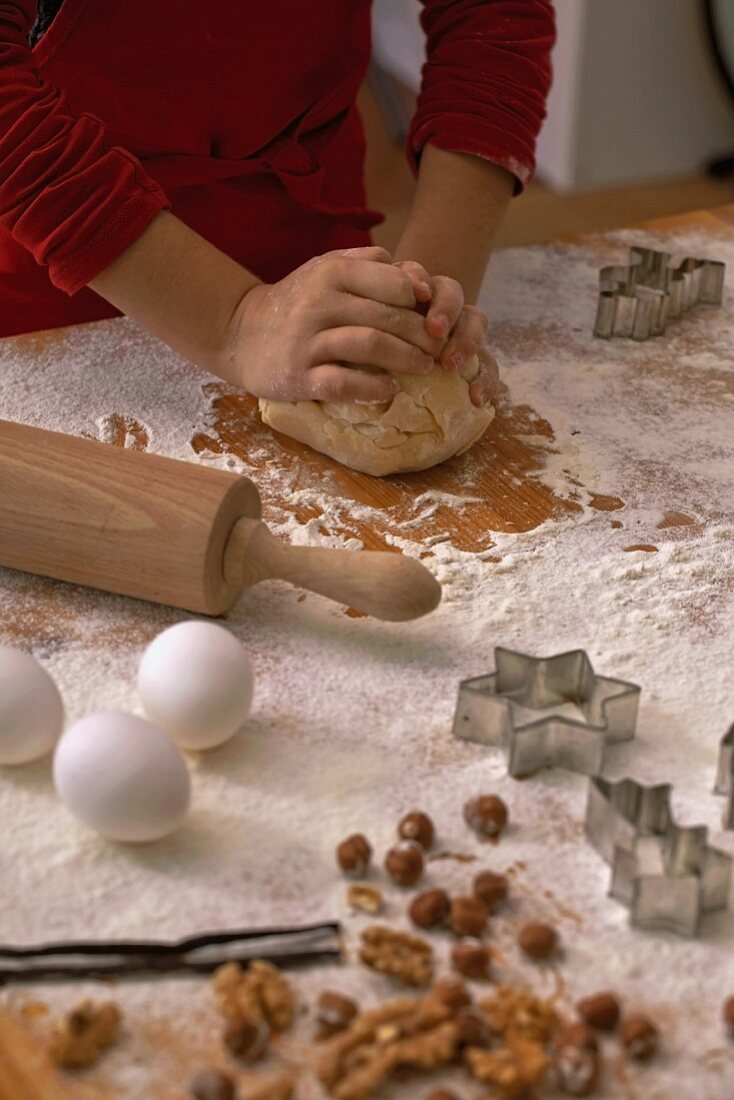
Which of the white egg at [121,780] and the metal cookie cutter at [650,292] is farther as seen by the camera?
the metal cookie cutter at [650,292]

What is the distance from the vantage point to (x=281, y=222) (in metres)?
1.61

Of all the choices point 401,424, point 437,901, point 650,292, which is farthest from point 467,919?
point 650,292

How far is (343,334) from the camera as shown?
1.19m

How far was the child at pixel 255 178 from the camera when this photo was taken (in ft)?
3.98

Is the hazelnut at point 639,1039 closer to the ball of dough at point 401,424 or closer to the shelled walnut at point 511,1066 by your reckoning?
the shelled walnut at point 511,1066

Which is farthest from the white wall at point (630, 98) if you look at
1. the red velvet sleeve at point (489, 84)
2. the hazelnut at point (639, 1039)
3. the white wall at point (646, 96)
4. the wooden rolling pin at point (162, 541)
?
the hazelnut at point (639, 1039)

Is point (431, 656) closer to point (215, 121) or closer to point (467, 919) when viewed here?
point (467, 919)

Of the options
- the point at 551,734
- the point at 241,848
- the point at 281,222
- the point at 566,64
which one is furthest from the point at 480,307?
the point at 566,64

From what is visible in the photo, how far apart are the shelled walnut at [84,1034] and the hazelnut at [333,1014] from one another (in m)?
0.11

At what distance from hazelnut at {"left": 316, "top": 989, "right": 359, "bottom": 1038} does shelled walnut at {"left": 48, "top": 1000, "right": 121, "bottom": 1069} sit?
0.36 ft

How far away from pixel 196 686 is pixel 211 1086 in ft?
0.93

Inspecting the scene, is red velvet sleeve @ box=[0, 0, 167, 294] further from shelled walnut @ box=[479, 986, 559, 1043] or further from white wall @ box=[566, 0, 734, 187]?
white wall @ box=[566, 0, 734, 187]

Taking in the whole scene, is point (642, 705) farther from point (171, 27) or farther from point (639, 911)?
point (171, 27)

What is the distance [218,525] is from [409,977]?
41 centimetres
